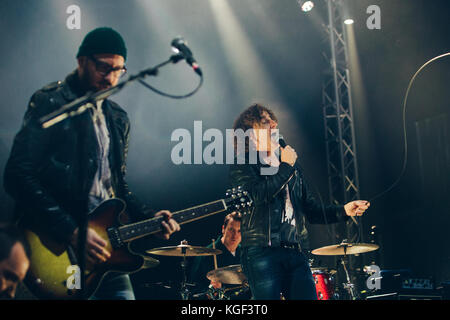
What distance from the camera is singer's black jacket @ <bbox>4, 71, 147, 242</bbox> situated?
240cm

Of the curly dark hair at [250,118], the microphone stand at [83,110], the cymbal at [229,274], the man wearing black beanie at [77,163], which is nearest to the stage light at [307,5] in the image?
the cymbal at [229,274]

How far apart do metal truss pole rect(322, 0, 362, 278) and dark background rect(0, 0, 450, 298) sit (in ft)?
0.88

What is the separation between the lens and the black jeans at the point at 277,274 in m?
2.50

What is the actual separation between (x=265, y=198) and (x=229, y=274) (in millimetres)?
2430

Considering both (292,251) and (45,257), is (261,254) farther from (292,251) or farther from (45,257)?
(45,257)

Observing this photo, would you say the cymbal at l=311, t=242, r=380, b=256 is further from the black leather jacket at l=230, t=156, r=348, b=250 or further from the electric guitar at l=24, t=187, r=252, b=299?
the electric guitar at l=24, t=187, r=252, b=299

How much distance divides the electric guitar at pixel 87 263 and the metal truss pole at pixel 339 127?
417 centimetres

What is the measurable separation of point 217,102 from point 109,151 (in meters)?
3.90

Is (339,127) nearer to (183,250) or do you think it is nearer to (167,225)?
(183,250)

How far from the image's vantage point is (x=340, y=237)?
248 inches

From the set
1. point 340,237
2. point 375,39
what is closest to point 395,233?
point 340,237

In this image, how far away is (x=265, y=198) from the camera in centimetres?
258

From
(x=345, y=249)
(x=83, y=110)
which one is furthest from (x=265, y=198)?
(x=345, y=249)

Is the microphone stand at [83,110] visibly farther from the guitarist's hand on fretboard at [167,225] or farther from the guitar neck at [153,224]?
the guitarist's hand on fretboard at [167,225]
